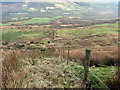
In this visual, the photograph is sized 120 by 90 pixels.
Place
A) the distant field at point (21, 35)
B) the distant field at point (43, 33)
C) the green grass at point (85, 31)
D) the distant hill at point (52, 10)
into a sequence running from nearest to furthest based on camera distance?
the distant field at point (21, 35), the distant field at point (43, 33), the green grass at point (85, 31), the distant hill at point (52, 10)

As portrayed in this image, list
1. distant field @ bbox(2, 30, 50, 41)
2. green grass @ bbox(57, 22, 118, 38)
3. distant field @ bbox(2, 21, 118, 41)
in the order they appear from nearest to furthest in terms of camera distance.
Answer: distant field @ bbox(2, 30, 50, 41) < distant field @ bbox(2, 21, 118, 41) < green grass @ bbox(57, 22, 118, 38)

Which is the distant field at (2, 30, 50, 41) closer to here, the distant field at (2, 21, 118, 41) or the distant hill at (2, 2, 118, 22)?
the distant field at (2, 21, 118, 41)

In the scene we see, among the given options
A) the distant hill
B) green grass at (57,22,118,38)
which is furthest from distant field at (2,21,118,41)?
the distant hill

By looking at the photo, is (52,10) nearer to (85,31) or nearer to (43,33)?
(85,31)

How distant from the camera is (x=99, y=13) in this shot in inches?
4592

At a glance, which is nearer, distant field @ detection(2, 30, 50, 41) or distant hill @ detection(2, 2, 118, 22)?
distant field @ detection(2, 30, 50, 41)

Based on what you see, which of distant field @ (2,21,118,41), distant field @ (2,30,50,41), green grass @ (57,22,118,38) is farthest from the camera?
green grass @ (57,22,118,38)

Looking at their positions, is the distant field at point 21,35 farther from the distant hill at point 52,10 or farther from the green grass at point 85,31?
the distant hill at point 52,10

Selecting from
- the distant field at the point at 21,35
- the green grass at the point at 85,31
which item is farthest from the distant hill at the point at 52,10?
the distant field at the point at 21,35

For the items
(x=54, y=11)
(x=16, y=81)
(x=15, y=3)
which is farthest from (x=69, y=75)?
(x=15, y=3)

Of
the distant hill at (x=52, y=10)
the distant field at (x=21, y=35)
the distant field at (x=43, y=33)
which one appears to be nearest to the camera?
the distant field at (x=21, y=35)

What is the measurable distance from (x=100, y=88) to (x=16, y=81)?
1.75 m

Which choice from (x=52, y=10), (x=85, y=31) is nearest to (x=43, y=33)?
(x=85, y=31)

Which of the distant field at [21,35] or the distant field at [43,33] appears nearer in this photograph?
the distant field at [21,35]
